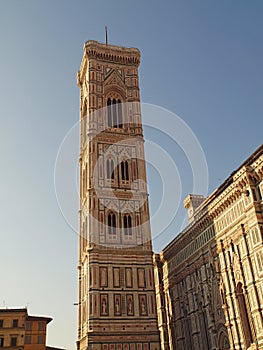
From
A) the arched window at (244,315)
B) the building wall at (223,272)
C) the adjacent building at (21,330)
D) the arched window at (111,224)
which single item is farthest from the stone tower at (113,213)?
the adjacent building at (21,330)

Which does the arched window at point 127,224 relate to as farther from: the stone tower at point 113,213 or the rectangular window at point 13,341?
the rectangular window at point 13,341

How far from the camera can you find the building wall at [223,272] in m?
29.5

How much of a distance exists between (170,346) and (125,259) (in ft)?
42.4

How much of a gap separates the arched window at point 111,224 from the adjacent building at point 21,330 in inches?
735

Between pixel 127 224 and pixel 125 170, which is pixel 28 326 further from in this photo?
pixel 125 170

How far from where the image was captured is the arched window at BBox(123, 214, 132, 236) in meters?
39.9

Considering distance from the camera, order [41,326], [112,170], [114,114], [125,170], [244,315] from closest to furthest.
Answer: [244,315] → [112,170] → [125,170] → [114,114] → [41,326]

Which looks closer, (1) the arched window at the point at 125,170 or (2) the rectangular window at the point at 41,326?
(1) the arched window at the point at 125,170

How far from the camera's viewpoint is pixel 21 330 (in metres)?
48.3

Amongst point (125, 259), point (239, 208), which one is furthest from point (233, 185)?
point (125, 259)

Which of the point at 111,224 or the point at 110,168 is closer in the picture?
the point at 111,224

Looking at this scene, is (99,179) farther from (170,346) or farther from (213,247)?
(170,346)

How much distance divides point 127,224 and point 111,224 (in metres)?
1.67

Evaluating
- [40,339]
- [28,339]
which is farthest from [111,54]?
[28,339]
